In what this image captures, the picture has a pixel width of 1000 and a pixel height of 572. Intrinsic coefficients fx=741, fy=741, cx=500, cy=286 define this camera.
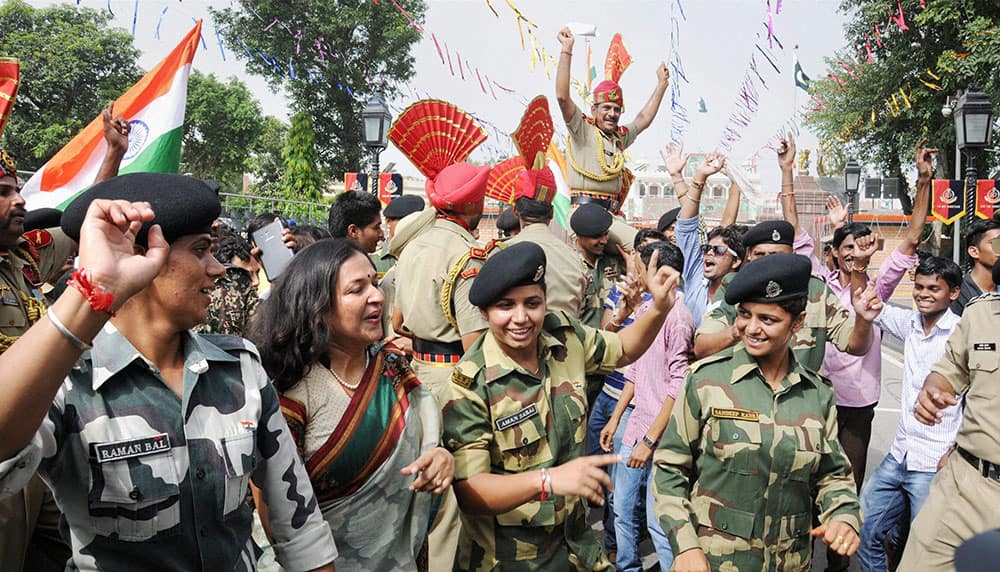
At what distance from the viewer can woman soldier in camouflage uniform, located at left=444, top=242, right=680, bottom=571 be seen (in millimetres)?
2551

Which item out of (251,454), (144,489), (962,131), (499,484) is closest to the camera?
(144,489)

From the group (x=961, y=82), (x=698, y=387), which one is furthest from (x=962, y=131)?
(x=961, y=82)

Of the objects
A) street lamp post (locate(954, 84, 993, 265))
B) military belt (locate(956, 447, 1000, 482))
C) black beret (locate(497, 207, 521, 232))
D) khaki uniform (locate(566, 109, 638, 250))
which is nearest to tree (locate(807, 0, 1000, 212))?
Result: street lamp post (locate(954, 84, 993, 265))

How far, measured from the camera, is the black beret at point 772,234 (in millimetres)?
4528

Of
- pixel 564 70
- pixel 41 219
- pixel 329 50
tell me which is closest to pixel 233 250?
pixel 41 219

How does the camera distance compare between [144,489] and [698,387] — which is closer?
[144,489]

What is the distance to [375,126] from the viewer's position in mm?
11812

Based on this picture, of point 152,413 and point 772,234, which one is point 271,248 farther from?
point 772,234

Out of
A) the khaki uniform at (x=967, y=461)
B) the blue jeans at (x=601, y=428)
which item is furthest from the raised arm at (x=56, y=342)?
the blue jeans at (x=601, y=428)

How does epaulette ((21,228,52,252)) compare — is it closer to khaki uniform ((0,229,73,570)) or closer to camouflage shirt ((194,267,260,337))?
khaki uniform ((0,229,73,570))

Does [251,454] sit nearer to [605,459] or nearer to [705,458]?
[605,459]

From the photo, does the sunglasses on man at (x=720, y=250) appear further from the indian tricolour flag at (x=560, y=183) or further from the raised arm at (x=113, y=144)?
the raised arm at (x=113, y=144)

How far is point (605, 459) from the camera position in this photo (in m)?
2.22

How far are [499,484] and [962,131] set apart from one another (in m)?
9.40
